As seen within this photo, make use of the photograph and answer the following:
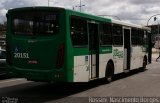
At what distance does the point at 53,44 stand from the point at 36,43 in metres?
0.63

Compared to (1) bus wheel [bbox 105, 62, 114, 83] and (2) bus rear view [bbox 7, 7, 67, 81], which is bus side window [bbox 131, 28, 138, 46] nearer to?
(1) bus wheel [bbox 105, 62, 114, 83]

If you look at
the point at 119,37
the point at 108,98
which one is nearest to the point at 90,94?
the point at 108,98

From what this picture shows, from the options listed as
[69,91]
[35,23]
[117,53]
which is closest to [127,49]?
[117,53]

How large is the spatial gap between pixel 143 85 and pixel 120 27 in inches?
133

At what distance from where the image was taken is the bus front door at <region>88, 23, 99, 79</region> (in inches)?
564

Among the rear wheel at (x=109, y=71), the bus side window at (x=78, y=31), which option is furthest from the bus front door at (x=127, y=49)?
the bus side window at (x=78, y=31)

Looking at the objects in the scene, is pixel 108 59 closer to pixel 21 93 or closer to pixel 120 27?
pixel 120 27

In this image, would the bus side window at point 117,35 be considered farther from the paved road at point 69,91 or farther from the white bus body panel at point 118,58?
the paved road at point 69,91

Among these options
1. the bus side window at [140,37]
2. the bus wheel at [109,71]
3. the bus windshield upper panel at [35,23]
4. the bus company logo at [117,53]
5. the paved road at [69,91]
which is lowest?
the paved road at [69,91]

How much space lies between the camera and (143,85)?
615 inches

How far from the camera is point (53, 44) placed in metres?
12.3

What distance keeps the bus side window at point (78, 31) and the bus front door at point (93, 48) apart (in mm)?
584

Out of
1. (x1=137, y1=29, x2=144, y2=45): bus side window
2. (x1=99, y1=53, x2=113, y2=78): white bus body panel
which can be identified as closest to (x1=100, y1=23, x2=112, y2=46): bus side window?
(x1=99, y1=53, x2=113, y2=78): white bus body panel

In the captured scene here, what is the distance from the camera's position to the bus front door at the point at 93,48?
47.0 ft
